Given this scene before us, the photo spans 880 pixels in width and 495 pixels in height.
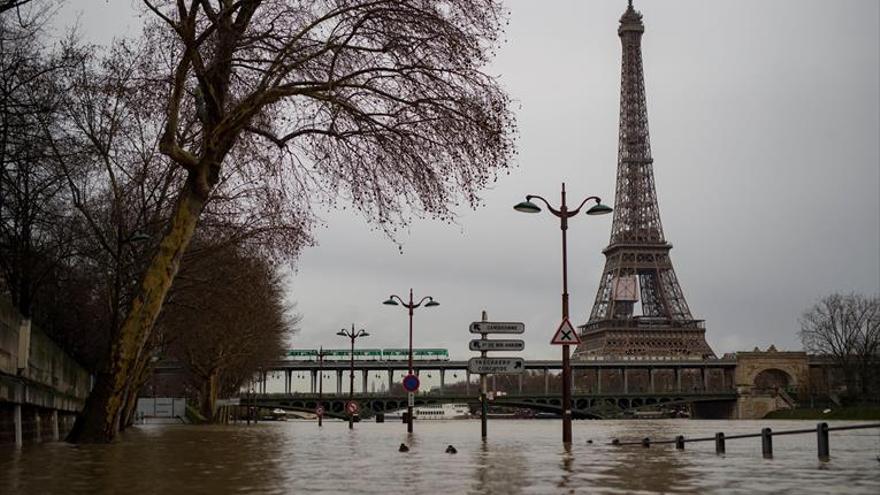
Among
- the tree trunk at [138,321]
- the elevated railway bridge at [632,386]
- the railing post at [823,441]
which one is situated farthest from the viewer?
the elevated railway bridge at [632,386]

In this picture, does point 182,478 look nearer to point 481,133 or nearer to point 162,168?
point 481,133

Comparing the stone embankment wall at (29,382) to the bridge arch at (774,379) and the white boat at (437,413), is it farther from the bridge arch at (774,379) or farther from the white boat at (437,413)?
the bridge arch at (774,379)

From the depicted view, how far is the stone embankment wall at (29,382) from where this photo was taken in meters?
22.1

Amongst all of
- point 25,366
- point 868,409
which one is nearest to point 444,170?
point 25,366

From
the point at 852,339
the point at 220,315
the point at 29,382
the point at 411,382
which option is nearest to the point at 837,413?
the point at 852,339

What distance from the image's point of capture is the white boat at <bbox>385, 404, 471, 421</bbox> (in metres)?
145

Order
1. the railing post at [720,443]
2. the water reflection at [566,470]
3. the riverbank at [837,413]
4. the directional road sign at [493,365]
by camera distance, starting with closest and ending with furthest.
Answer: the water reflection at [566,470], the railing post at [720,443], the directional road sign at [493,365], the riverbank at [837,413]

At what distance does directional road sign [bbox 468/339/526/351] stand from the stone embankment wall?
37.8 feet

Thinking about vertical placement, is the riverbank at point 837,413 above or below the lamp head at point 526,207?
below

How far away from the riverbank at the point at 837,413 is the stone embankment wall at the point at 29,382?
195 ft

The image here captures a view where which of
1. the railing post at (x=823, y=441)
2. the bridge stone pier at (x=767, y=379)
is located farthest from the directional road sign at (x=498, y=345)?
the bridge stone pier at (x=767, y=379)

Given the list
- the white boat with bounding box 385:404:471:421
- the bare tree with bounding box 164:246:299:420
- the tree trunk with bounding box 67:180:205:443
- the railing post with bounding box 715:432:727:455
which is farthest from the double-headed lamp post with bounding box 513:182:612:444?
the white boat with bounding box 385:404:471:421

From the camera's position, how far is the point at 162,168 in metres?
35.3

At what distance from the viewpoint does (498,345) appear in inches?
1049
